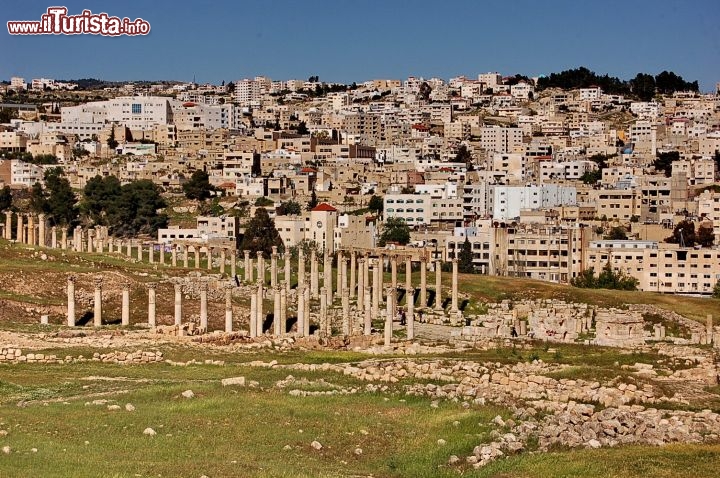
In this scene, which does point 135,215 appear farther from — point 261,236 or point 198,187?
point 261,236

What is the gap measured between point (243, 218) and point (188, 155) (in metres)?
44.1

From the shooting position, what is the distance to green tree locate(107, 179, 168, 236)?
367 feet

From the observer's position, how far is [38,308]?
4862 cm

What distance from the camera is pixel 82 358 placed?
36844mm

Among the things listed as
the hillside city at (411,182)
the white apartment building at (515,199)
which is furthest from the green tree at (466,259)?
the white apartment building at (515,199)

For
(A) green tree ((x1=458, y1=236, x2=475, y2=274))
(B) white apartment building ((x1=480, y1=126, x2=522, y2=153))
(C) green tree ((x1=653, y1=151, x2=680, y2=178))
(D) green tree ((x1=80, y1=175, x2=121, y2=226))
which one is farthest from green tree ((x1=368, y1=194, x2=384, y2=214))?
(B) white apartment building ((x1=480, y1=126, x2=522, y2=153))

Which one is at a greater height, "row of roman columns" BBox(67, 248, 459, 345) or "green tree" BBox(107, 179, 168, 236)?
"green tree" BBox(107, 179, 168, 236)

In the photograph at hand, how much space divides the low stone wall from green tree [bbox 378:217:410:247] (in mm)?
59358

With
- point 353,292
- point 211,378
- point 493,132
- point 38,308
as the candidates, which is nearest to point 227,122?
point 493,132

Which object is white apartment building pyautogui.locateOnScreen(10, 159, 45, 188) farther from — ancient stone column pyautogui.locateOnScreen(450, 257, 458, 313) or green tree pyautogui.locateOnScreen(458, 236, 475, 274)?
ancient stone column pyautogui.locateOnScreen(450, 257, 458, 313)

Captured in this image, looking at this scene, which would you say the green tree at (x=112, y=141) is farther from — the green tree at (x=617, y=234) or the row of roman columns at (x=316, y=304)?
the row of roman columns at (x=316, y=304)

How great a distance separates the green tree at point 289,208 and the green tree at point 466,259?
2661 cm

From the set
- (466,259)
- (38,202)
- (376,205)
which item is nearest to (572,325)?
(466,259)

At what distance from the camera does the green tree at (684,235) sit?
96613 mm
